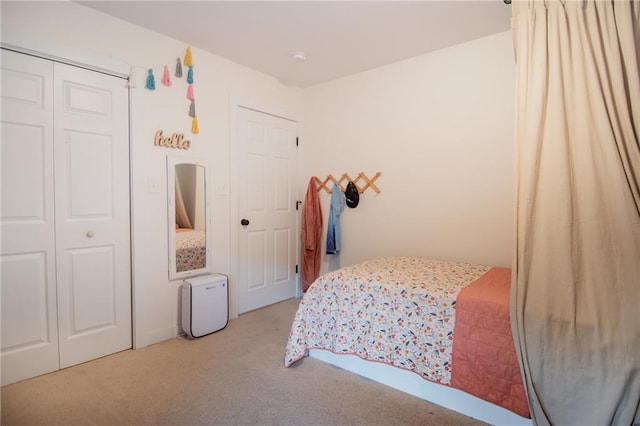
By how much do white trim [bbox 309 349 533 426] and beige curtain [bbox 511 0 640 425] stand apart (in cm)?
28

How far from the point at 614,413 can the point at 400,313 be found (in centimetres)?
93

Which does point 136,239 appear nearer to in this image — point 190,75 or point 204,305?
point 204,305

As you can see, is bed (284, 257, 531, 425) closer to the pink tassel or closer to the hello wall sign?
the hello wall sign

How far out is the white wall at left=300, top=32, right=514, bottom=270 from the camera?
2.58 metres

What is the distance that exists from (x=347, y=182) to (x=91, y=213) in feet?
7.28

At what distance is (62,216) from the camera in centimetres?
213

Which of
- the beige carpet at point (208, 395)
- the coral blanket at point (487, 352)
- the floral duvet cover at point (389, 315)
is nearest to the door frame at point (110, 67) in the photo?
the beige carpet at point (208, 395)

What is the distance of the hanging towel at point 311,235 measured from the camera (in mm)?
3590

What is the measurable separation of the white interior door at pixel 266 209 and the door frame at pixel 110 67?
0.92 metres

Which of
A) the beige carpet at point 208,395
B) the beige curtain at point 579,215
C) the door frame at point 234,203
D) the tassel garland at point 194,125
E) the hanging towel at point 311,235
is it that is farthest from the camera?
the hanging towel at point 311,235

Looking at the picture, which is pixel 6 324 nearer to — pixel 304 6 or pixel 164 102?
pixel 164 102

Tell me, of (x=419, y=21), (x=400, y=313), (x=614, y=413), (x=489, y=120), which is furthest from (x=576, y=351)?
(x=419, y=21)

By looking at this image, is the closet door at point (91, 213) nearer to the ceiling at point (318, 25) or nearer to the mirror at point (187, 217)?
the mirror at point (187, 217)

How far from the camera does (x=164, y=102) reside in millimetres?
2586
